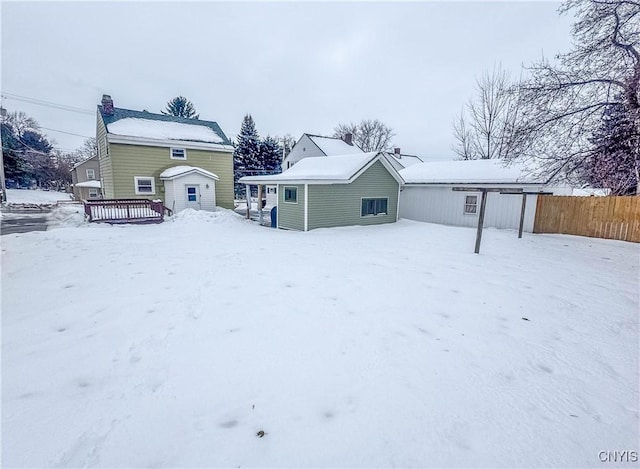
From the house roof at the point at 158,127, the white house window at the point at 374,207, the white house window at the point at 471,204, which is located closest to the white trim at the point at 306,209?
the white house window at the point at 374,207

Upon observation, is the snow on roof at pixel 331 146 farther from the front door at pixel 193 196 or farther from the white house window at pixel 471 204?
the white house window at pixel 471 204

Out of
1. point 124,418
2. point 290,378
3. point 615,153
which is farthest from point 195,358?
point 615,153

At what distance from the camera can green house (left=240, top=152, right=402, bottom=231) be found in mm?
12633

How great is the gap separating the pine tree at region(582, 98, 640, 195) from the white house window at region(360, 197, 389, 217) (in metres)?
8.12

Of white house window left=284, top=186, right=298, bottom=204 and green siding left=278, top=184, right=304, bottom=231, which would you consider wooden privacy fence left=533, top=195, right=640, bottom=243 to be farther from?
white house window left=284, top=186, right=298, bottom=204

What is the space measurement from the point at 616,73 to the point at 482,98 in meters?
18.6

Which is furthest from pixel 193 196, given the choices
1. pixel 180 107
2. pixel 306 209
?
pixel 180 107

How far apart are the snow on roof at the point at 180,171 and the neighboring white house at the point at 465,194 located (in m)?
13.0

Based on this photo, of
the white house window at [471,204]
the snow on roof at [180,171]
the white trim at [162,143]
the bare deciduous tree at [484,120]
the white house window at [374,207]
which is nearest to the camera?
the white house window at [374,207]

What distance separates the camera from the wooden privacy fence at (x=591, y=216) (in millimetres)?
10594

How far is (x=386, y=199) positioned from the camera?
15.3 meters

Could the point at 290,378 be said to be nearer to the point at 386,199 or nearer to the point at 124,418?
the point at 124,418

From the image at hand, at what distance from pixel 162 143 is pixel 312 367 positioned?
64.9 ft

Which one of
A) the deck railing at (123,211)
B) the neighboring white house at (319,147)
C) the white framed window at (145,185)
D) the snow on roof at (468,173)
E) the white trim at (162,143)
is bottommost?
the deck railing at (123,211)
